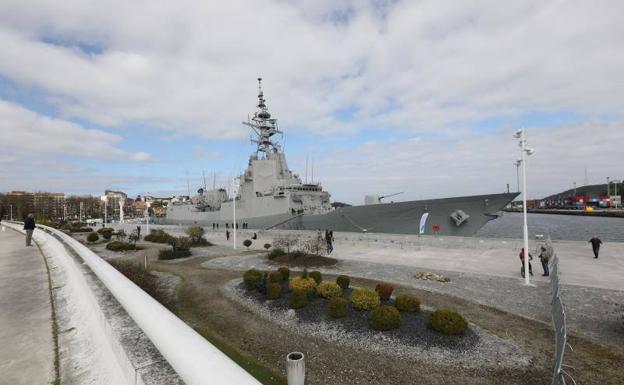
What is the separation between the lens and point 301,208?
34.9 metres

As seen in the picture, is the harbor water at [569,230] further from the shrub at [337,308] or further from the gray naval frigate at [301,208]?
the shrub at [337,308]

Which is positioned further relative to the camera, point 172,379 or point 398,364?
point 398,364

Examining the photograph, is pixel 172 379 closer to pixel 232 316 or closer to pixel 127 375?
pixel 127 375

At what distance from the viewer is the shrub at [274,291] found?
10359mm

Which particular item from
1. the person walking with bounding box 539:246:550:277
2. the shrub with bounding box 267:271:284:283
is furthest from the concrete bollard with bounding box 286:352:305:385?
the person walking with bounding box 539:246:550:277

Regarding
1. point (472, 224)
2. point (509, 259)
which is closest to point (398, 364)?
point (509, 259)

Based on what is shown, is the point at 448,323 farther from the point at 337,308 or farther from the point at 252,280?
the point at 252,280

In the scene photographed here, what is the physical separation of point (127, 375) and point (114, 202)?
162 metres

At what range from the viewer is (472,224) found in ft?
81.6

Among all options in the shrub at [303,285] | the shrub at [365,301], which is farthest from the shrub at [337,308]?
the shrub at [303,285]

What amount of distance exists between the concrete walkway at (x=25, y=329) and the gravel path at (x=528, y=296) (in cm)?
947

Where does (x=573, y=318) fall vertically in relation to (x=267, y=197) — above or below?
below

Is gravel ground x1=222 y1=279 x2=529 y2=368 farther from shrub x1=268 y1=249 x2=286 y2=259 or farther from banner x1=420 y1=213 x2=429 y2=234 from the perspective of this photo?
banner x1=420 y1=213 x2=429 y2=234

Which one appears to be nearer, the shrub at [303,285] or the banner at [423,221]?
the shrub at [303,285]
